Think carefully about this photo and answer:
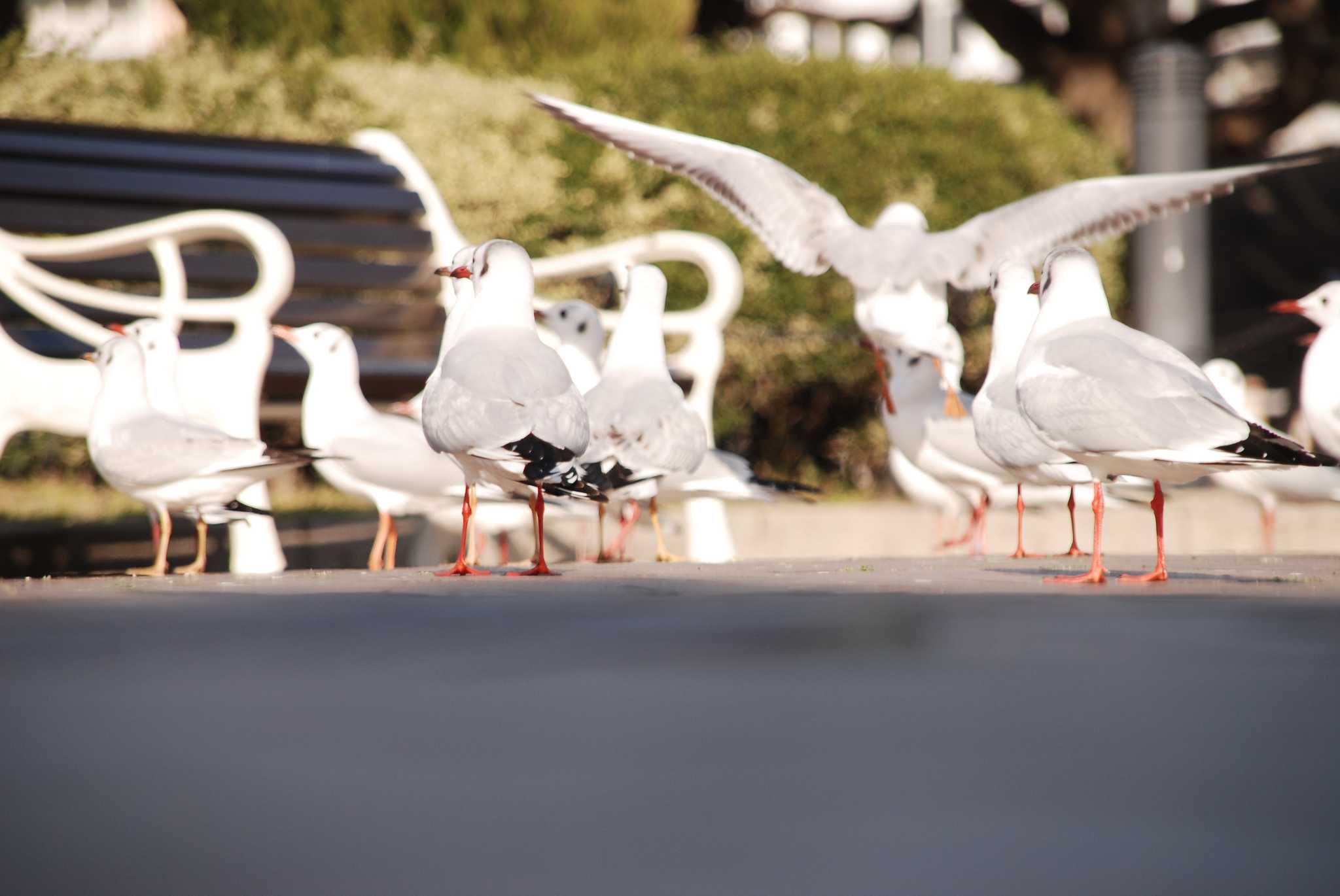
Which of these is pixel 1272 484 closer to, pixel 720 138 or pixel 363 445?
pixel 363 445

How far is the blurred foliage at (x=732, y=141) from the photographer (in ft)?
31.3

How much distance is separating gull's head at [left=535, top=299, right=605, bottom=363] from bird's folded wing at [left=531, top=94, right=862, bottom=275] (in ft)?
3.96

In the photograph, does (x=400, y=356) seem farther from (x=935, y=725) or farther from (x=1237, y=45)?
(x=1237, y=45)

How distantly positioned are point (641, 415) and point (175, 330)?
5.81 feet

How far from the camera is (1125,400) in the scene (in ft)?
11.7

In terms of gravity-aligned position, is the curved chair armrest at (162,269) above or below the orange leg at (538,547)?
above

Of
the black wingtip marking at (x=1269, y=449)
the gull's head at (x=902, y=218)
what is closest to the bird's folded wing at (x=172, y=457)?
the black wingtip marking at (x=1269, y=449)

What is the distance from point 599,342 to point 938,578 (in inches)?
93.4

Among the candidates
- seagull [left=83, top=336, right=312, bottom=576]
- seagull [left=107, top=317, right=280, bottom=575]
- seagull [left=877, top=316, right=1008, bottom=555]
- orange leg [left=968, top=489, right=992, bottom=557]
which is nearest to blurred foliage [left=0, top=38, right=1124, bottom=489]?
seagull [left=877, top=316, right=1008, bottom=555]

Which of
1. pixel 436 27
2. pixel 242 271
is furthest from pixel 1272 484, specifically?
pixel 436 27

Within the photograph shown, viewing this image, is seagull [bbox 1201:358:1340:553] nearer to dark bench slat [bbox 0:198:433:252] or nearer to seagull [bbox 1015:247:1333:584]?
seagull [bbox 1015:247:1333:584]

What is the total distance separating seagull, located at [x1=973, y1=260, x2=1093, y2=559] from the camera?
14.7 feet

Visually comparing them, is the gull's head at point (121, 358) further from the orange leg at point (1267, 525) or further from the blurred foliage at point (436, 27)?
the blurred foliage at point (436, 27)

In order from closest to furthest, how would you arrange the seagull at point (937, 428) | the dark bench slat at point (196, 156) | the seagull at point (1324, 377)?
the seagull at point (1324, 377) → the seagull at point (937, 428) → the dark bench slat at point (196, 156)
